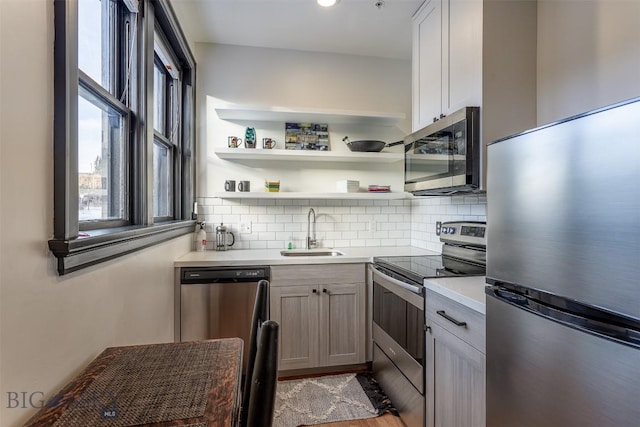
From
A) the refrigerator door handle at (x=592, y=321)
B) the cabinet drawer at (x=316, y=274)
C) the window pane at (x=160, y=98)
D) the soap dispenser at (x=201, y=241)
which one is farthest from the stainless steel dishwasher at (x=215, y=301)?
the refrigerator door handle at (x=592, y=321)

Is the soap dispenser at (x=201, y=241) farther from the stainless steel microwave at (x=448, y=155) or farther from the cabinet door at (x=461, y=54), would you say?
the cabinet door at (x=461, y=54)

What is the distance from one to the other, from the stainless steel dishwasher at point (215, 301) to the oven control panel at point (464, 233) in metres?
1.48

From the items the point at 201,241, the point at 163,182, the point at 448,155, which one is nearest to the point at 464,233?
the point at 448,155

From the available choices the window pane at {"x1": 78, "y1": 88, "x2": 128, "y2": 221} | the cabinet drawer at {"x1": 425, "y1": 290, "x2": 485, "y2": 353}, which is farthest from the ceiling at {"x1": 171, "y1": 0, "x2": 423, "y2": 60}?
the cabinet drawer at {"x1": 425, "y1": 290, "x2": 485, "y2": 353}

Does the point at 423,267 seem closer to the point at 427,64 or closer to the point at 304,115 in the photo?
the point at 427,64

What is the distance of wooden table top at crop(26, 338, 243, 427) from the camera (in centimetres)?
70

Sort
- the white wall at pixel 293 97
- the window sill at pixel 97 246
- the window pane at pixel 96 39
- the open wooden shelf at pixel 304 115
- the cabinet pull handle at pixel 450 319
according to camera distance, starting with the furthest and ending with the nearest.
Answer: the white wall at pixel 293 97 → the open wooden shelf at pixel 304 115 → the cabinet pull handle at pixel 450 319 → the window pane at pixel 96 39 → the window sill at pixel 97 246

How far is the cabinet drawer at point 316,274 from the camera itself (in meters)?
2.33

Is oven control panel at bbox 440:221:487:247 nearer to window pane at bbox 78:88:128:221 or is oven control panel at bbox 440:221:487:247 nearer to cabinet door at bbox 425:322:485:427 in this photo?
cabinet door at bbox 425:322:485:427

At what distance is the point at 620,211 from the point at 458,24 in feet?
5.39

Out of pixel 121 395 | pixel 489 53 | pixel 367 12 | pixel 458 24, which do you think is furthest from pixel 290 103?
pixel 121 395

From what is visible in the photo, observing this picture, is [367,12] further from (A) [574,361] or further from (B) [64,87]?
(A) [574,361]

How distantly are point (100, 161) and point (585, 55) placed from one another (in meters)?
2.38

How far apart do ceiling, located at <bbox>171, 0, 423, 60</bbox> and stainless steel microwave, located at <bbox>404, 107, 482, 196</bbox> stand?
1.00 meters
